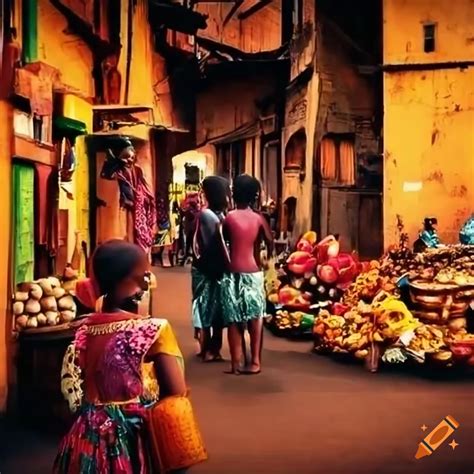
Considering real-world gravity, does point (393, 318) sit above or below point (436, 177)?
below

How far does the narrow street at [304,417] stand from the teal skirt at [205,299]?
3 cm

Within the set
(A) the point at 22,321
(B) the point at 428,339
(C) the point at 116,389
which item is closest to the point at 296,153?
(B) the point at 428,339

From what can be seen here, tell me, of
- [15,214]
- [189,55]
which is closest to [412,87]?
[189,55]

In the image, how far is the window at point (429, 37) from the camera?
2578 mm

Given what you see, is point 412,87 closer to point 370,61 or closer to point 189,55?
point 370,61

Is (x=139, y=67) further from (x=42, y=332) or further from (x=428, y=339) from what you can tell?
(x=428, y=339)

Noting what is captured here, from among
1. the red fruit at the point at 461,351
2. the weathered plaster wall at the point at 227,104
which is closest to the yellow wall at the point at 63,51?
A: the weathered plaster wall at the point at 227,104

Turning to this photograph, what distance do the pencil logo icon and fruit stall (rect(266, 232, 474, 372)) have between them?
0.30 m

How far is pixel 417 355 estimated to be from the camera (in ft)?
8.59

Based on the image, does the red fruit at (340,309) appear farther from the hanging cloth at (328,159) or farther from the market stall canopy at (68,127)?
the market stall canopy at (68,127)

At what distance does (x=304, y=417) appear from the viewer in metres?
2.25

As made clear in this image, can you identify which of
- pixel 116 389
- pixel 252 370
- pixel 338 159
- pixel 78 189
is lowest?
pixel 252 370

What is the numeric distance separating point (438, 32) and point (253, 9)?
61 centimetres

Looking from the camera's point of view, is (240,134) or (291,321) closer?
→ (240,134)
